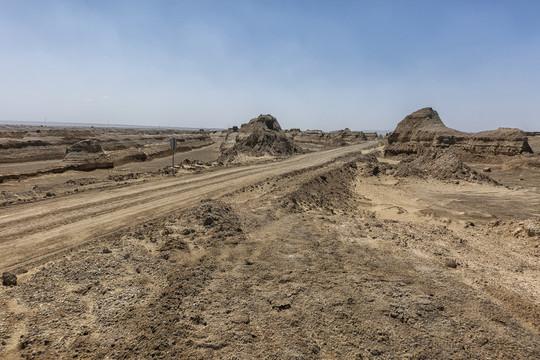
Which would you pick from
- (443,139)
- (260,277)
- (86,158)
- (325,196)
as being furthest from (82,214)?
(443,139)

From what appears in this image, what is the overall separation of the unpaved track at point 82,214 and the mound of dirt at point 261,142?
50.9 feet

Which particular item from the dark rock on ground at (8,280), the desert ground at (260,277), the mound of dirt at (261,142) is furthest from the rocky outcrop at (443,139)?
the dark rock on ground at (8,280)

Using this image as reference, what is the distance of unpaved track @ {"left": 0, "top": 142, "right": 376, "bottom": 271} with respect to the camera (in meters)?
6.98

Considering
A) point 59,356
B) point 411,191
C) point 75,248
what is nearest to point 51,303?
point 59,356

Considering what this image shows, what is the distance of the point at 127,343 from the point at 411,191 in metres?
17.0

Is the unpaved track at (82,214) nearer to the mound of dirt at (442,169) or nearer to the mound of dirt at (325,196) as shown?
the mound of dirt at (325,196)

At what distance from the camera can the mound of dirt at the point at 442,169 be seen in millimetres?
19391

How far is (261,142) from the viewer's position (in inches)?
1289

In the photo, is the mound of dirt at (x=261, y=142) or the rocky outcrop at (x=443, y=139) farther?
the mound of dirt at (x=261, y=142)

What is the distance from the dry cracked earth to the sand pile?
13965 millimetres

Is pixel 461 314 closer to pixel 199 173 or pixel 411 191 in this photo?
pixel 411 191

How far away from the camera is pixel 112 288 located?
5.25 metres

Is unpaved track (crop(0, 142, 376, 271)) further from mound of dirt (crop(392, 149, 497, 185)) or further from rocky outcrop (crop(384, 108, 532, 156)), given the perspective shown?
rocky outcrop (crop(384, 108, 532, 156))

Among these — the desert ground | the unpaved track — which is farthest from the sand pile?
the unpaved track
